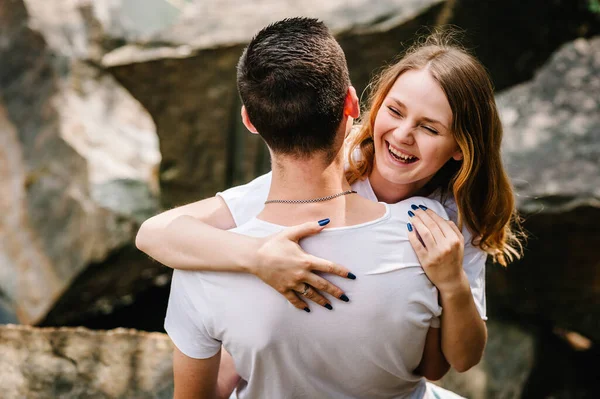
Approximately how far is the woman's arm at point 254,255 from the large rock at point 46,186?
2290 millimetres

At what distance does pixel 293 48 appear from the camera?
1.33 metres

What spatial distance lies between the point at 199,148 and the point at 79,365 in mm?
2302

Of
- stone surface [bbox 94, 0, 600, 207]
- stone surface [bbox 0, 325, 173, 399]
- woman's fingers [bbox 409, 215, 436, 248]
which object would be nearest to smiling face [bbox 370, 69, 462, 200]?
woman's fingers [bbox 409, 215, 436, 248]

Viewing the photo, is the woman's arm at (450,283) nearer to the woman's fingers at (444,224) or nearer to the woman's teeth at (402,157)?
the woman's fingers at (444,224)

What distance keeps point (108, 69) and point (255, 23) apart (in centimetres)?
91

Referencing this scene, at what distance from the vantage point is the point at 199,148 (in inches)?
162

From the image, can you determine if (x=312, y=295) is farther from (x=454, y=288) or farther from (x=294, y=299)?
(x=454, y=288)

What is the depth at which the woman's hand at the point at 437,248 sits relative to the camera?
135 centimetres

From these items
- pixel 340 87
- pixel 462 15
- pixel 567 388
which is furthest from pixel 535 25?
pixel 340 87

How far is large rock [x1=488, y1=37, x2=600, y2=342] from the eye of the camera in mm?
3021

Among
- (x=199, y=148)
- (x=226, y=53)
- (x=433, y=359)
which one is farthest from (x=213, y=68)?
(x=433, y=359)

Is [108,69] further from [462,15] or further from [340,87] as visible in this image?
[340,87]

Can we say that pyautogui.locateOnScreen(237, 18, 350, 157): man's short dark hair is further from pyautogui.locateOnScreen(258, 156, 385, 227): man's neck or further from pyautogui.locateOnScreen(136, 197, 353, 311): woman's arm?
pyautogui.locateOnScreen(136, 197, 353, 311): woman's arm

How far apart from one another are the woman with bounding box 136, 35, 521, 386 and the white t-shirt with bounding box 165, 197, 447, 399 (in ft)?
0.10
